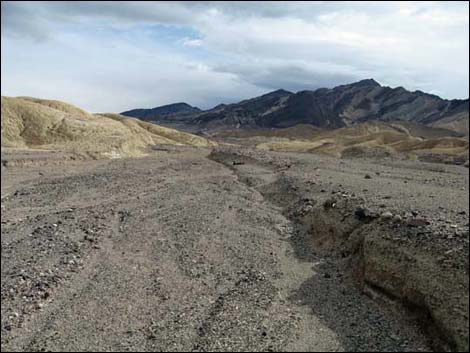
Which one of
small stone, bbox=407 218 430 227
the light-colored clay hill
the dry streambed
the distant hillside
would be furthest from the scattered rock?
the light-colored clay hill

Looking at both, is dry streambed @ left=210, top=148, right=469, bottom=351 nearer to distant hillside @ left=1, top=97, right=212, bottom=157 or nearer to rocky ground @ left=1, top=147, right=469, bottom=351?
rocky ground @ left=1, top=147, right=469, bottom=351

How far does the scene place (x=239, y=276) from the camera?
11648 mm

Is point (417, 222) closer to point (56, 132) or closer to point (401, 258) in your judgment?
point (401, 258)

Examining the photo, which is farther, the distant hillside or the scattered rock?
the distant hillside

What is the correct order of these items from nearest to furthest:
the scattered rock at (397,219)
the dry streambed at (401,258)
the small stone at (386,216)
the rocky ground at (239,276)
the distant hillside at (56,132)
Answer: the dry streambed at (401,258) < the rocky ground at (239,276) < the scattered rock at (397,219) < the small stone at (386,216) < the distant hillside at (56,132)

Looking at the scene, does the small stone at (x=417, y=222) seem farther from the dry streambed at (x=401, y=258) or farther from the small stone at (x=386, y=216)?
the small stone at (x=386, y=216)

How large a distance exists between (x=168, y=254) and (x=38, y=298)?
4.25m

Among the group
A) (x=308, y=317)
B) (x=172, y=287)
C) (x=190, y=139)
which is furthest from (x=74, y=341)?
(x=190, y=139)

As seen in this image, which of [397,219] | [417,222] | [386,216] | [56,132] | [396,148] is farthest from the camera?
[396,148]

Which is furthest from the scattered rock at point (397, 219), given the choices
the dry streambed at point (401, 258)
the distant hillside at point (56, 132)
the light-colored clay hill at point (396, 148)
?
the light-colored clay hill at point (396, 148)

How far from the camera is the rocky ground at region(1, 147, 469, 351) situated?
8.23 metres

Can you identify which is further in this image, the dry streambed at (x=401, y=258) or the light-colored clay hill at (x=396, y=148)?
the light-colored clay hill at (x=396, y=148)

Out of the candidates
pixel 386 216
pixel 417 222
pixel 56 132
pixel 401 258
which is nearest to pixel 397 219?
pixel 386 216

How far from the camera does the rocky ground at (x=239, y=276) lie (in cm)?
823
